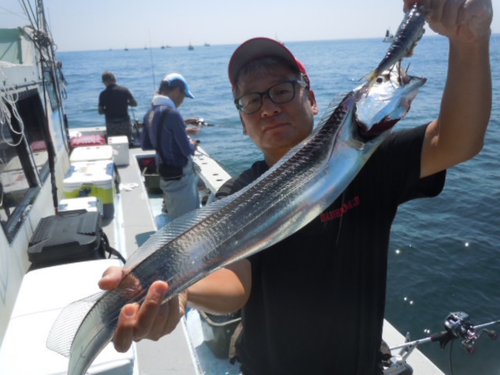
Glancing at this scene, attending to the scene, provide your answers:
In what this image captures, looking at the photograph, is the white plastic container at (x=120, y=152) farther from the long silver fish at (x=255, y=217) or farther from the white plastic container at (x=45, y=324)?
the long silver fish at (x=255, y=217)

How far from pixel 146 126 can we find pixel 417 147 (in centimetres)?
587

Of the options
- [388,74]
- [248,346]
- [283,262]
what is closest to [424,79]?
[388,74]

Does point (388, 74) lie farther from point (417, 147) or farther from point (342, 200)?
point (342, 200)

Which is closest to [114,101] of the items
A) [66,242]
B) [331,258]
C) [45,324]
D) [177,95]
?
[177,95]

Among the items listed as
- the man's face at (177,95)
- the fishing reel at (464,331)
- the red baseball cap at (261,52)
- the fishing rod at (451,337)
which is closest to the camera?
the red baseball cap at (261,52)

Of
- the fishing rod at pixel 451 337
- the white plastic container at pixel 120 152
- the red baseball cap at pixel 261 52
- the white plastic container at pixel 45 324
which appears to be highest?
the red baseball cap at pixel 261 52

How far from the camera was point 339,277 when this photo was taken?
197cm

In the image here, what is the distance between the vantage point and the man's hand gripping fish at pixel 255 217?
159 cm

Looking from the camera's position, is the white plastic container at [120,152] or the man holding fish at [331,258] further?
the white plastic container at [120,152]

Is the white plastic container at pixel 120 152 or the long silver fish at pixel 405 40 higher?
the long silver fish at pixel 405 40

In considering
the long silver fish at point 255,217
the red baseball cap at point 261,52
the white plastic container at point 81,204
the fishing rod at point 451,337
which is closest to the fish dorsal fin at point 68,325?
the long silver fish at point 255,217

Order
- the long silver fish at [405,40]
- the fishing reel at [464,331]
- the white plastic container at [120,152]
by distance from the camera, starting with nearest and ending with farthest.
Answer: the long silver fish at [405,40] → the fishing reel at [464,331] → the white plastic container at [120,152]

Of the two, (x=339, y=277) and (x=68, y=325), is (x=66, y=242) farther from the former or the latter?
(x=339, y=277)

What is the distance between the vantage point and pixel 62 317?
1.82 metres
